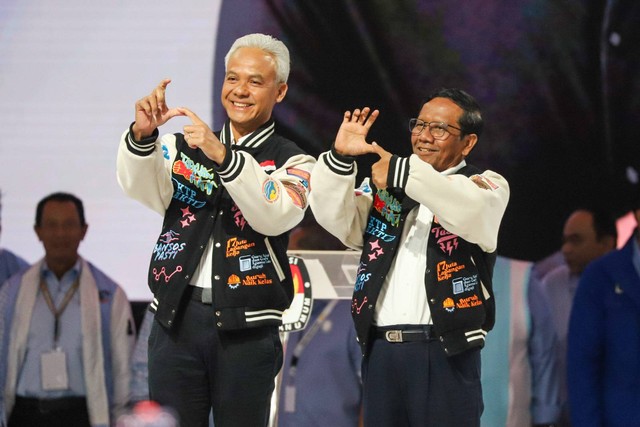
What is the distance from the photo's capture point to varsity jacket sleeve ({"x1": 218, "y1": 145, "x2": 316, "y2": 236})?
2.62 m

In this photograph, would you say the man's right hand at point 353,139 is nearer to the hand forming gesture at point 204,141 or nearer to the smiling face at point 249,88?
the smiling face at point 249,88

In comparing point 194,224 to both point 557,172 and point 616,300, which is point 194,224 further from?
point 557,172

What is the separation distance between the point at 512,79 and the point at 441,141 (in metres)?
1.75

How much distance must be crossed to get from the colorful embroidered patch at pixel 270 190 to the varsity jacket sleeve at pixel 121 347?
2.07 meters

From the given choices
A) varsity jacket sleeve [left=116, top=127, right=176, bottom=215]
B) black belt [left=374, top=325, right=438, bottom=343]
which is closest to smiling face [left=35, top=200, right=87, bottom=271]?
varsity jacket sleeve [left=116, top=127, right=176, bottom=215]

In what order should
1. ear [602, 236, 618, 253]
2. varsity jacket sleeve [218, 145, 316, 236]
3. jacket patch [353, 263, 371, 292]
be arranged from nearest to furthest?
varsity jacket sleeve [218, 145, 316, 236] → jacket patch [353, 263, 371, 292] → ear [602, 236, 618, 253]

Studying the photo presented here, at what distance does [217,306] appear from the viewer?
2703 mm

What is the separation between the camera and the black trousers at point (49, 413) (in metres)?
4.42

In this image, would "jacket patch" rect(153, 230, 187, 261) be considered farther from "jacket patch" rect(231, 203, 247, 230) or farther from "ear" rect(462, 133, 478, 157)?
"ear" rect(462, 133, 478, 157)

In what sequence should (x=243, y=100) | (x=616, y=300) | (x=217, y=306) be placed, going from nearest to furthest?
(x=217, y=306), (x=243, y=100), (x=616, y=300)

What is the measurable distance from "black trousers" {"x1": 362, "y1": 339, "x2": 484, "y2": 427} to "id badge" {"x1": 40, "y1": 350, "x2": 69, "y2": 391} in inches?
77.1

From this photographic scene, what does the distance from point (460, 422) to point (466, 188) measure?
0.64 meters

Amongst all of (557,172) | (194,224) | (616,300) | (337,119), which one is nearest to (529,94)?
(557,172)

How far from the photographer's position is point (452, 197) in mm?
2781
